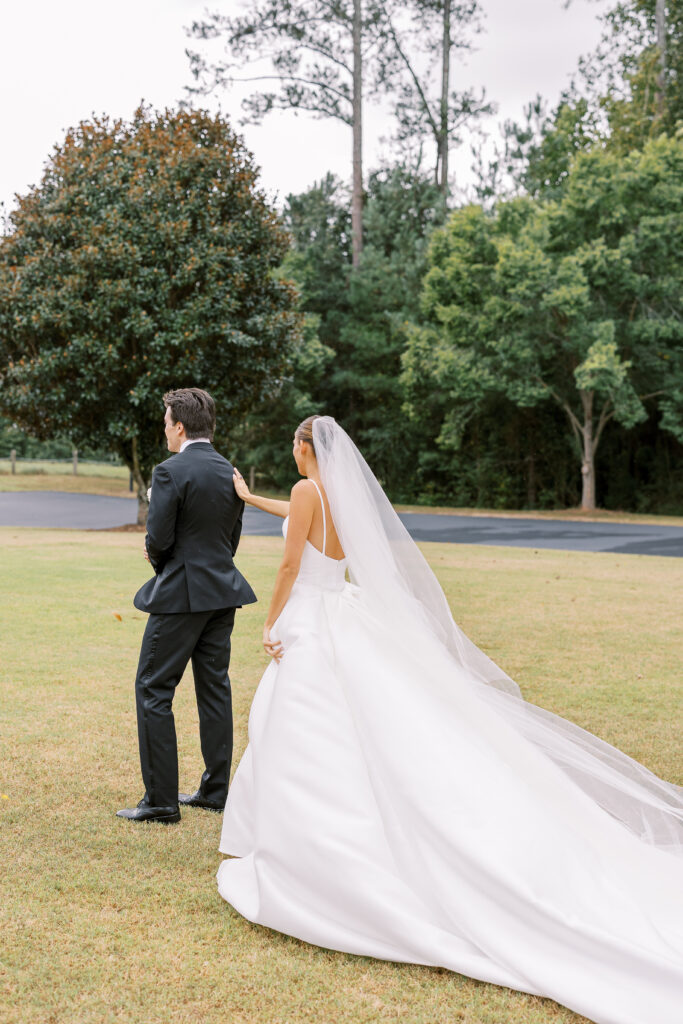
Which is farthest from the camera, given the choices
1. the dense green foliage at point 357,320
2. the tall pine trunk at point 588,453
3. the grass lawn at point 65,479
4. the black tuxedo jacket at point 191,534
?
the grass lawn at point 65,479

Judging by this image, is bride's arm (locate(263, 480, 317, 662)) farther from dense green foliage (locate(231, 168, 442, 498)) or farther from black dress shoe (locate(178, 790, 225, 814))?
dense green foliage (locate(231, 168, 442, 498))

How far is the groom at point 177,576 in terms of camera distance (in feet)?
14.7

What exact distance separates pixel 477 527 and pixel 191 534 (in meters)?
20.7

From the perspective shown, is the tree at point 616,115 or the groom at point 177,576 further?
the tree at point 616,115

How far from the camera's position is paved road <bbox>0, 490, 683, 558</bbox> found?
19953 millimetres

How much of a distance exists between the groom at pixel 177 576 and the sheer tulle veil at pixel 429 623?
0.69m

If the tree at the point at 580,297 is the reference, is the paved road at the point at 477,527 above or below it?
below

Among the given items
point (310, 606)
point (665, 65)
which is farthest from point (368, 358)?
point (310, 606)

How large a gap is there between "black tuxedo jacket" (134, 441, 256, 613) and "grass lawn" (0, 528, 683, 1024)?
3.71 ft

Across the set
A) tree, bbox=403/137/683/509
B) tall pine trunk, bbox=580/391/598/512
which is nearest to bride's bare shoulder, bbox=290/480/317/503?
tree, bbox=403/137/683/509

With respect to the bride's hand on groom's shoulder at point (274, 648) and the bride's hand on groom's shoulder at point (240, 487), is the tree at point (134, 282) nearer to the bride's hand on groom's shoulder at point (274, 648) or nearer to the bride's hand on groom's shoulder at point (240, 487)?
the bride's hand on groom's shoulder at point (240, 487)

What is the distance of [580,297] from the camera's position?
27.1 m

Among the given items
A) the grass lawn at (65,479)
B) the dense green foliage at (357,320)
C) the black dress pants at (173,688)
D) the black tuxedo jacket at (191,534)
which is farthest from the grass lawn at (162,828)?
the grass lawn at (65,479)

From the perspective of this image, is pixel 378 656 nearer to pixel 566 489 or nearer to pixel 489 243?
pixel 489 243
